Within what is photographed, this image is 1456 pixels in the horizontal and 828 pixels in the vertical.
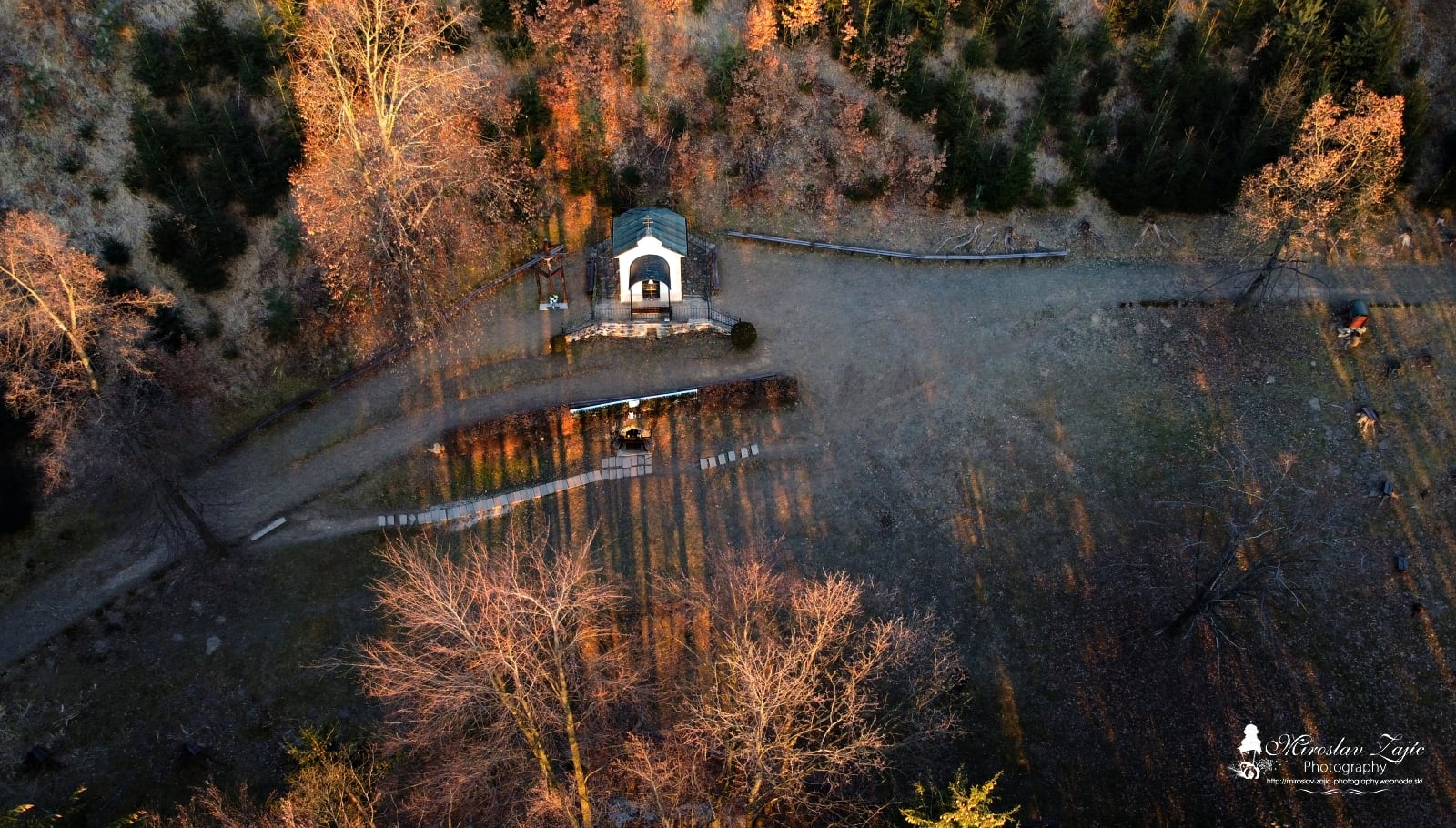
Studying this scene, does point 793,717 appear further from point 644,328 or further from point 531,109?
point 531,109

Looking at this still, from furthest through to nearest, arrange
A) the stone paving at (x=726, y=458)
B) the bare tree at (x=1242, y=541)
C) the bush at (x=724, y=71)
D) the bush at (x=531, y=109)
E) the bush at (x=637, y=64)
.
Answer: the bush at (x=724, y=71), the bush at (x=637, y=64), the bush at (x=531, y=109), the stone paving at (x=726, y=458), the bare tree at (x=1242, y=541)

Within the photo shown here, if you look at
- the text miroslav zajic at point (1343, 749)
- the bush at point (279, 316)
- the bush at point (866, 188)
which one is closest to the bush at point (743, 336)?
the bush at point (866, 188)

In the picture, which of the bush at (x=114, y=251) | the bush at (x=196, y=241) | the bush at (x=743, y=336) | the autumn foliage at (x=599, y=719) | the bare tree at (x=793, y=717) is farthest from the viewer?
the bush at (x=743, y=336)

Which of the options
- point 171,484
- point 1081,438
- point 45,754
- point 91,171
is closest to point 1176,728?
point 1081,438

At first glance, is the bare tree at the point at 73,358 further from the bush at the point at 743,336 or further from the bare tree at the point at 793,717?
the bush at the point at 743,336

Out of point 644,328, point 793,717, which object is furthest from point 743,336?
point 793,717

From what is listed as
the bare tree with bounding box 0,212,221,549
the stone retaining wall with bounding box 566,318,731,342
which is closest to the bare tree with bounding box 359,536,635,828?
the bare tree with bounding box 0,212,221,549
